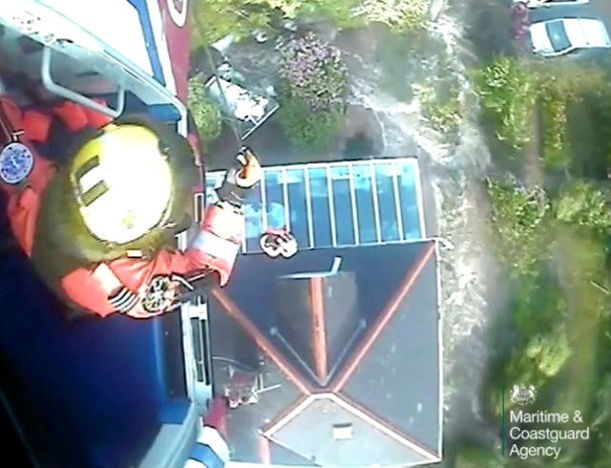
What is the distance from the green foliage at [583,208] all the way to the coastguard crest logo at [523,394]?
0.71 feet

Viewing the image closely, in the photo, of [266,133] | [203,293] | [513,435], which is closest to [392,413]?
[513,435]

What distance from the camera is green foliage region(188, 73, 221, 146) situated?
1257 millimetres

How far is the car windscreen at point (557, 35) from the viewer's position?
4.29 feet

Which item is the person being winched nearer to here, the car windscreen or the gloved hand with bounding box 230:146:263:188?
the gloved hand with bounding box 230:146:263:188

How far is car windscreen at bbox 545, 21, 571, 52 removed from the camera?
131 cm

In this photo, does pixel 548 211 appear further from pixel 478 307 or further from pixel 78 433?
pixel 78 433

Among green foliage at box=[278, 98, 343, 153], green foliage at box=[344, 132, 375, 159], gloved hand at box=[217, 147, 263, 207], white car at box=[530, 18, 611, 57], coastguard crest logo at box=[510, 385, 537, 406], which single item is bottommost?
coastguard crest logo at box=[510, 385, 537, 406]

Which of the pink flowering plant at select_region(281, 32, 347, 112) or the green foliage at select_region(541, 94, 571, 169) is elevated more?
the pink flowering plant at select_region(281, 32, 347, 112)

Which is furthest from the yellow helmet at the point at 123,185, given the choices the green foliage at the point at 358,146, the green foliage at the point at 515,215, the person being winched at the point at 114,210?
the green foliage at the point at 515,215

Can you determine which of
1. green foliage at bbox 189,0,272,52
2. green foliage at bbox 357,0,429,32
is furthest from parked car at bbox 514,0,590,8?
green foliage at bbox 189,0,272,52

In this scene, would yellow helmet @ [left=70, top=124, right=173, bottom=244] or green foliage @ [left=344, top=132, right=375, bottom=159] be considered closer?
yellow helmet @ [left=70, top=124, right=173, bottom=244]

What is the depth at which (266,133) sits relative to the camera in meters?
1.26

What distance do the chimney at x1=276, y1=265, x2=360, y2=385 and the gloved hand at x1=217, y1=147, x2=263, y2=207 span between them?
0.12 metres

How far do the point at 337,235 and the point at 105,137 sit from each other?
32cm
